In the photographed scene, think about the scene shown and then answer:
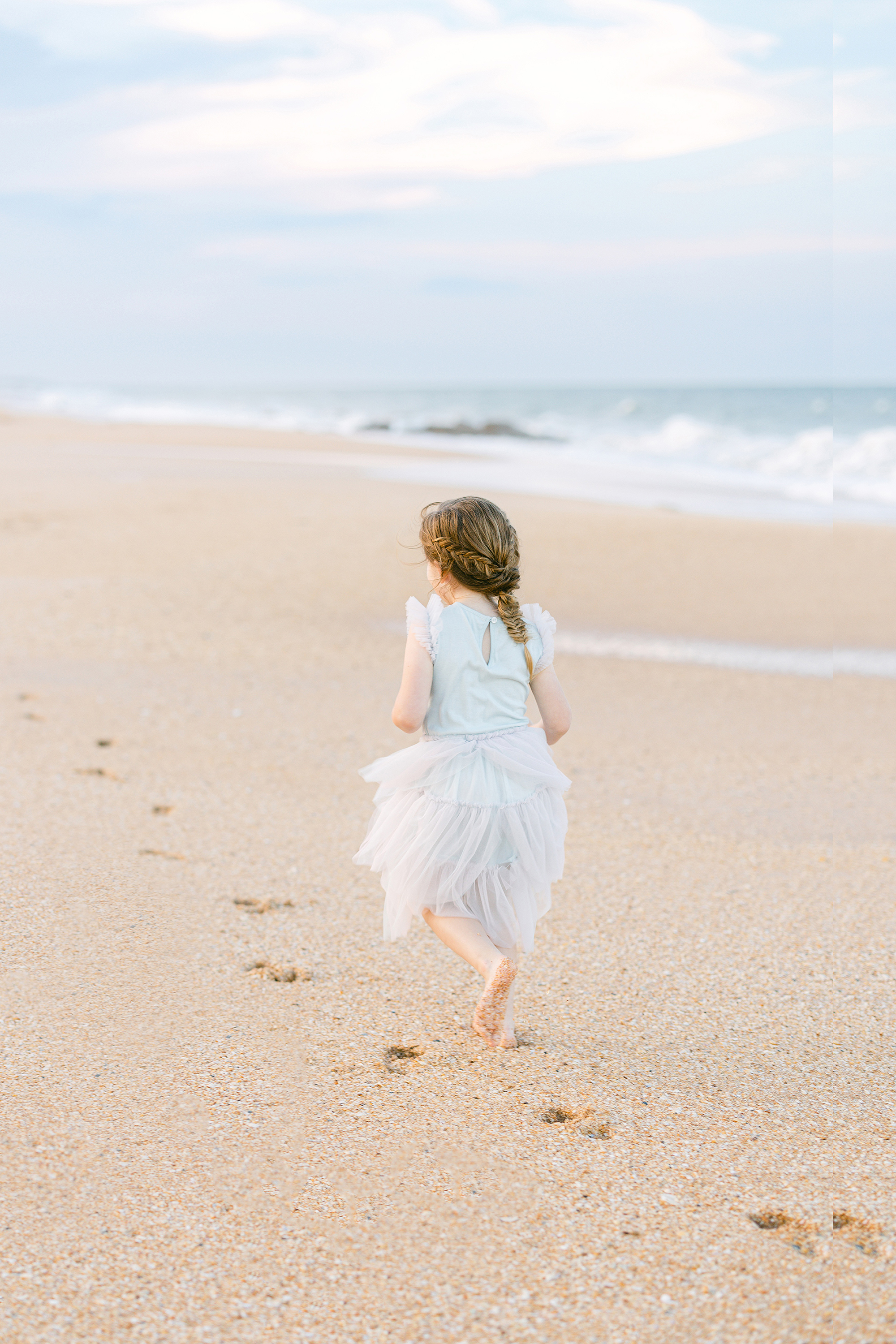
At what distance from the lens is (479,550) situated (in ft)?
9.69

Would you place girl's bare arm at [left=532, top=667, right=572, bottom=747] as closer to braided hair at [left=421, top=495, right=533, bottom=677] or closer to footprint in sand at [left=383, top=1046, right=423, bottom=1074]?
braided hair at [left=421, top=495, right=533, bottom=677]

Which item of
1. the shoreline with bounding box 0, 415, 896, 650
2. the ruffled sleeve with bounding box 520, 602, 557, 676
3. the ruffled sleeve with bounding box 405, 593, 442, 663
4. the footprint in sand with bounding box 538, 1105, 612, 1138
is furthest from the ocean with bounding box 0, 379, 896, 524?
the footprint in sand with bounding box 538, 1105, 612, 1138

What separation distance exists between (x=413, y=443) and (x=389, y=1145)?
25.9 m

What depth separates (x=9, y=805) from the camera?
4492mm

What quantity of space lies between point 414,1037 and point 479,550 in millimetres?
1249

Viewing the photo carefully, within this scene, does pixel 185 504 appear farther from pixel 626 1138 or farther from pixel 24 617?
pixel 626 1138

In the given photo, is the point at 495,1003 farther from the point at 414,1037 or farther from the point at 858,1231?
the point at 858,1231

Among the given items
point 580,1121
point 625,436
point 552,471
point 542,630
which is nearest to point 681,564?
point 542,630

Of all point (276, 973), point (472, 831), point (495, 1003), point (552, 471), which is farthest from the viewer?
point (552, 471)

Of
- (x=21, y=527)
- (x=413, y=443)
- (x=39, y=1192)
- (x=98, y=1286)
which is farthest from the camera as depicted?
(x=413, y=443)

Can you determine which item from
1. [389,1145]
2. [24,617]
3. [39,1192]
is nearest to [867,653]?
[24,617]

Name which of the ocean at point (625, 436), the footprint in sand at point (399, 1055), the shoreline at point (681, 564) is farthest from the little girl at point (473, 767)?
the shoreline at point (681, 564)

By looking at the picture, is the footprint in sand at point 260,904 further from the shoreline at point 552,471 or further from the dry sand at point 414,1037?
the shoreline at point 552,471

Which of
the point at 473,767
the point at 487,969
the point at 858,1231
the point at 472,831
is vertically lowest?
the point at 858,1231
